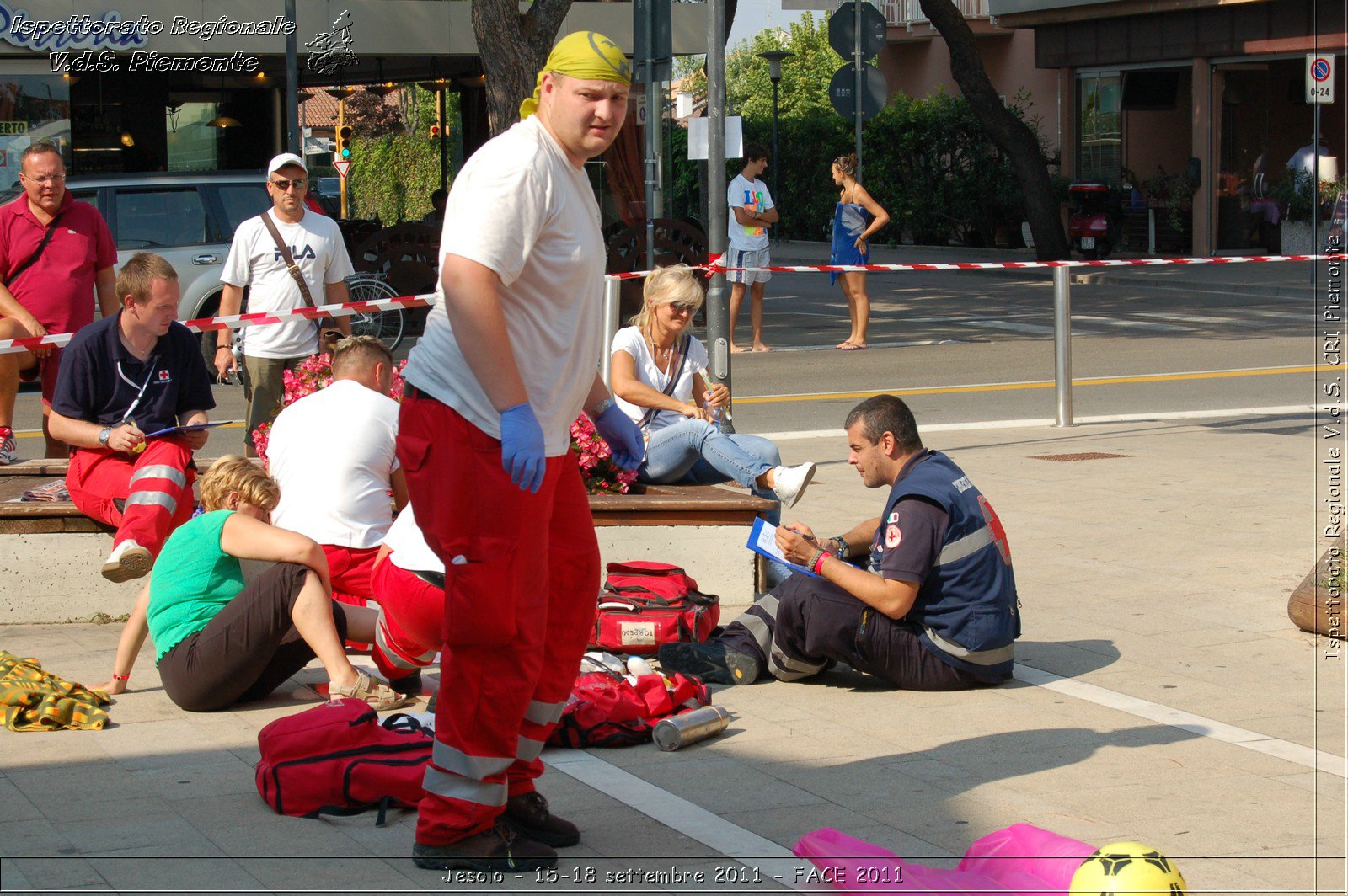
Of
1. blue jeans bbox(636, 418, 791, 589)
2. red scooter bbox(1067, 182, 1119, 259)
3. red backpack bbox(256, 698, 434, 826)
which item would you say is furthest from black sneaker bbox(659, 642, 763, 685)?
red scooter bbox(1067, 182, 1119, 259)

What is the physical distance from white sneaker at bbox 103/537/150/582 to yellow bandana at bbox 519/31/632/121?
120 inches

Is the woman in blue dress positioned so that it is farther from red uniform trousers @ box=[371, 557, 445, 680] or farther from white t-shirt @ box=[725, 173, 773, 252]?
red uniform trousers @ box=[371, 557, 445, 680]

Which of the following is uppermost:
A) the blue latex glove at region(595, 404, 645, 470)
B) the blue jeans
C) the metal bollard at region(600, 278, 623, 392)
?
the metal bollard at region(600, 278, 623, 392)

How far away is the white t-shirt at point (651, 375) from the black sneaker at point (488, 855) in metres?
3.64

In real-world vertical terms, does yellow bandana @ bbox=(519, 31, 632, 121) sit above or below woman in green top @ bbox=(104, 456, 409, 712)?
above

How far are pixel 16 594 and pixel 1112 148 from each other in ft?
96.9

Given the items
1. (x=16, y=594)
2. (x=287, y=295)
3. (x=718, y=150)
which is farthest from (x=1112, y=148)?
(x=16, y=594)

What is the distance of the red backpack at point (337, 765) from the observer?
4.26m

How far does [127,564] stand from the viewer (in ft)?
19.6

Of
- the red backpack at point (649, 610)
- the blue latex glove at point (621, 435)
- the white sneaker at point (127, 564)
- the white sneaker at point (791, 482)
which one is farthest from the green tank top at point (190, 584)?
the white sneaker at point (791, 482)

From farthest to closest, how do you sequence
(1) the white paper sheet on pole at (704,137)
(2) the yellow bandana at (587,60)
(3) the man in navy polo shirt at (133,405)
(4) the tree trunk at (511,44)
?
1. (4) the tree trunk at (511,44)
2. (1) the white paper sheet on pole at (704,137)
3. (3) the man in navy polo shirt at (133,405)
4. (2) the yellow bandana at (587,60)

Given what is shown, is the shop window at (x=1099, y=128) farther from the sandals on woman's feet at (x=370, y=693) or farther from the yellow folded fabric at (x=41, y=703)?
the yellow folded fabric at (x=41, y=703)

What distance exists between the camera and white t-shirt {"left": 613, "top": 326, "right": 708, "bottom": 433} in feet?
24.0

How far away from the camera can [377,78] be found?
84.8ft
